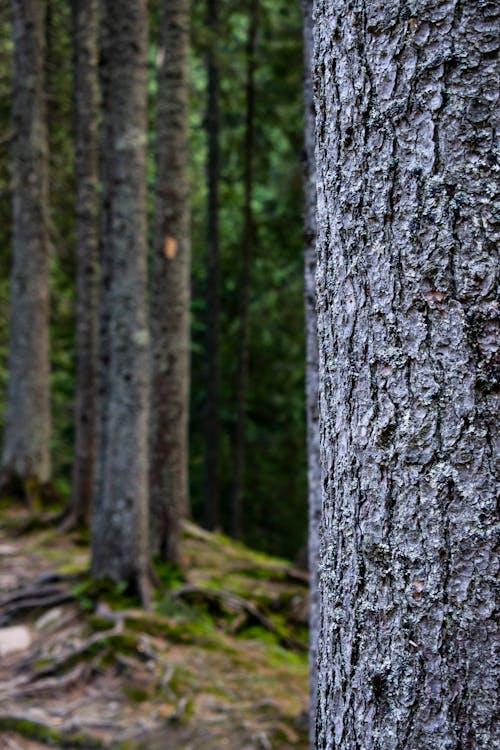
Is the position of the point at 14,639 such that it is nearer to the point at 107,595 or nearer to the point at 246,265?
the point at 107,595

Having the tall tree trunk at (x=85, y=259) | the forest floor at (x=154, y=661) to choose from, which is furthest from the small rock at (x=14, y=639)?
the tall tree trunk at (x=85, y=259)

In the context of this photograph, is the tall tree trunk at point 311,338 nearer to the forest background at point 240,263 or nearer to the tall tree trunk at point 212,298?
the forest background at point 240,263

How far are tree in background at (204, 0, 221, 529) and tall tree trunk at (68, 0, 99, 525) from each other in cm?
300

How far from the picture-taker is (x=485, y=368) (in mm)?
1251

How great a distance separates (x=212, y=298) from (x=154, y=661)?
9.18 metres

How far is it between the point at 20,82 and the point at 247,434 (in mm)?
9570

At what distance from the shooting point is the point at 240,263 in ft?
58.6

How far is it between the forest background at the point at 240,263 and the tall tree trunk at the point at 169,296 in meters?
4.28

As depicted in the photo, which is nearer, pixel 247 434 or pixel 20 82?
pixel 20 82

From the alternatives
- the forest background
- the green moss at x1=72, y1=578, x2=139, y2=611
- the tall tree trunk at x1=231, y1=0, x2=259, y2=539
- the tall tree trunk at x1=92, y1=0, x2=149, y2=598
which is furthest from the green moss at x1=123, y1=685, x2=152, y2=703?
the tall tree trunk at x1=231, y1=0, x2=259, y2=539

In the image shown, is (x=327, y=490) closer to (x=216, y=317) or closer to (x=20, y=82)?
(x=20, y=82)

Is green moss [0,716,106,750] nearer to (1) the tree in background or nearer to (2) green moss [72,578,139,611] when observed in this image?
(2) green moss [72,578,139,611]

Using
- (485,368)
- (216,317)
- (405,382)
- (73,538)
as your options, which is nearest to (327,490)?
(405,382)

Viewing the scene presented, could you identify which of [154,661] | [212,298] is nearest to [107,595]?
[154,661]
